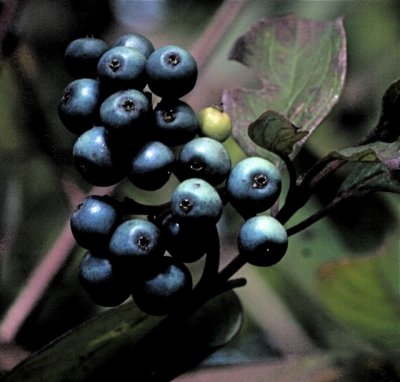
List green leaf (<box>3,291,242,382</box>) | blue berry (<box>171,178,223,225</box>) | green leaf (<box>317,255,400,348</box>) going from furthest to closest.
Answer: green leaf (<box>317,255,400,348</box>) < green leaf (<box>3,291,242,382</box>) < blue berry (<box>171,178,223,225</box>)

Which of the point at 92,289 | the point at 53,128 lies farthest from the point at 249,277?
the point at 92,289

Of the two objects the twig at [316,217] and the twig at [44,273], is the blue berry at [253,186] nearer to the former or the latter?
the twig at [316,217]

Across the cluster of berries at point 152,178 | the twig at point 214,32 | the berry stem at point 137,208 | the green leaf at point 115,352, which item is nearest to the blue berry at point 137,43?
the cluster of berries at point 152,178

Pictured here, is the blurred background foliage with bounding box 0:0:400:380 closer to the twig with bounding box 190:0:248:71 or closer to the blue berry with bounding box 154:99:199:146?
the twig with bounding box 190:0:248:71

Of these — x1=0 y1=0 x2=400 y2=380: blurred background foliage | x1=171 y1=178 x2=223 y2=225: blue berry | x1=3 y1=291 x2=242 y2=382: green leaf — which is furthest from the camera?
x1=0 y1=0 x2=400 y2=380: blurred background foliage

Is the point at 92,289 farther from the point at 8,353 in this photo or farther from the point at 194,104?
the point at 194,104

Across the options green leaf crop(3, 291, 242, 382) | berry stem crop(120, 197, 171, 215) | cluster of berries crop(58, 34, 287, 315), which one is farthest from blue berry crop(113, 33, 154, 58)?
green leaf crop(3, 291, 242, 382)

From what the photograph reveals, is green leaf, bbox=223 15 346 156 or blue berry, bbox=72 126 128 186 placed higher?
green leaf, bbox=223 15 346 156
